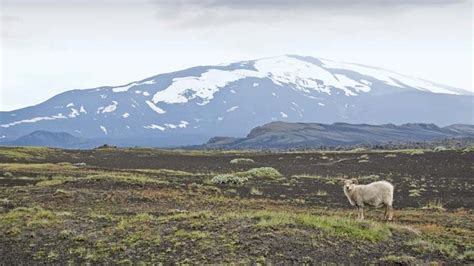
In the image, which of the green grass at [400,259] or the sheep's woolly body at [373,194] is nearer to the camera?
the green grass at [400,259]

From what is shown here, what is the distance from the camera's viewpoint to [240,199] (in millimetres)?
32375

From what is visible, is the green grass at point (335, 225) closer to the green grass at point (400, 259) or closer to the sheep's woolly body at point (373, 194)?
the green grass at point (400, 259)

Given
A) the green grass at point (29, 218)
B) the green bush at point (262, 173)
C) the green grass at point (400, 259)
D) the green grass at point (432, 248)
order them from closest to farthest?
the green grass at point (400, 259) → the green grass at point (432, 248) → the green grass at point (29, 218) → the green bush at point (262, 173)

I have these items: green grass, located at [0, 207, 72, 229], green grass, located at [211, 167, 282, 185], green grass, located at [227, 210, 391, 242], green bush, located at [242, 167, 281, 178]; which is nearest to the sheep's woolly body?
green grass, located at [227, 210, 391, 242]

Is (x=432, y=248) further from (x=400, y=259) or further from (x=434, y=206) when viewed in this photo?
(x=434, y=206)

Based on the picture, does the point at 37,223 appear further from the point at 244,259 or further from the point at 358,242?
the point at 358,242

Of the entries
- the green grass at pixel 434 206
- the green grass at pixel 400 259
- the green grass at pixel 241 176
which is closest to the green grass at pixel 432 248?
the green grass at pixel 400 259

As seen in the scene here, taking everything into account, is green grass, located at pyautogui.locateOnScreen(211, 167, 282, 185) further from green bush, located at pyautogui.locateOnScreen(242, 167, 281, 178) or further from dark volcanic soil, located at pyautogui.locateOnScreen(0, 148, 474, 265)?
dark volcanic soil, located at pyautogui.locateOnScreen(0, 148, 474, 265)

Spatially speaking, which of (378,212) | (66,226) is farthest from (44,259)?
(378,212)

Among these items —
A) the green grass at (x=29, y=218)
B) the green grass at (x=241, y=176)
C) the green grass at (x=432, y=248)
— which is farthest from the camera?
the green grass at (x=241, y=176)

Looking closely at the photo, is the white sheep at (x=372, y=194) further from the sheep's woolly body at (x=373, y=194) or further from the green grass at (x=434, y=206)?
the green grass at (x=434, y=206)

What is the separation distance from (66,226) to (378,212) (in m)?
14.2

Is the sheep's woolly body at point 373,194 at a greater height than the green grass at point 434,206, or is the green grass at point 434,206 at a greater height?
the sheep's woolly body at point 373,194

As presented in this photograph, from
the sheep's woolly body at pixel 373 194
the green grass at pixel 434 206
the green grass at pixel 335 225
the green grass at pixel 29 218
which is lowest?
the green grass at pixel 434 206
